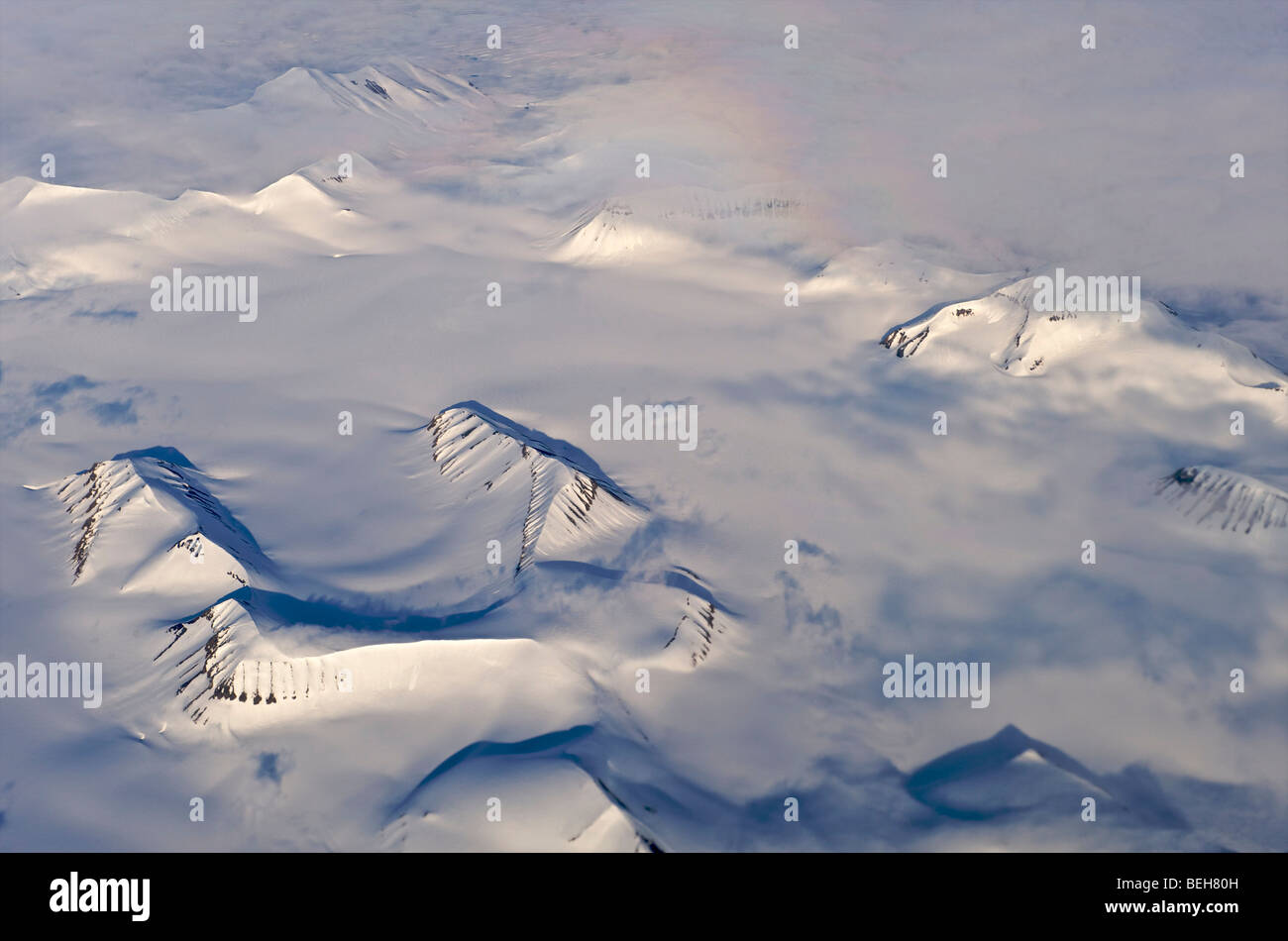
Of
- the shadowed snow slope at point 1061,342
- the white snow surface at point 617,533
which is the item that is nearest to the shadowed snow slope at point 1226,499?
the white snow surface at point 617,533

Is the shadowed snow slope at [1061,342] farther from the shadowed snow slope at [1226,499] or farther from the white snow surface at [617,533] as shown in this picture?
the shadowed snow slope at [1226,499]

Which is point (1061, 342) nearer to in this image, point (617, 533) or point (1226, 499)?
point (1226, 499)

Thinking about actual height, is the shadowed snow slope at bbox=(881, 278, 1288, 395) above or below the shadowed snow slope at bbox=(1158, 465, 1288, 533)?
above

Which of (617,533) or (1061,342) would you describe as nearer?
(617,533)

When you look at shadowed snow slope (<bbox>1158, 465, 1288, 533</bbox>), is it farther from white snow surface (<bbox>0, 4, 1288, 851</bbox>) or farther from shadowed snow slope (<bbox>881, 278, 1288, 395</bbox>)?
shadowed snow slope (<bbox>881, 278, 1288, 395</bbox>)

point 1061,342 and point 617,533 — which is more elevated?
point 1061,342

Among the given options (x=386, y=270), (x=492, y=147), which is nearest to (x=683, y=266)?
(x=386, y=270)

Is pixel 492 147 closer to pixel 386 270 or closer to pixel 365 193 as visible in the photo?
pixel 365 193

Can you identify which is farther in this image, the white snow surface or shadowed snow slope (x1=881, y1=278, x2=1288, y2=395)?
shadowed snow slope (x1=881, y1=278, x2=1288, y2=395)

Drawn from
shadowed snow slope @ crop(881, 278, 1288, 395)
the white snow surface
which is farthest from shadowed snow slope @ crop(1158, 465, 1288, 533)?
shadowed snow slope @ crop(881, 278, 1288, 395)

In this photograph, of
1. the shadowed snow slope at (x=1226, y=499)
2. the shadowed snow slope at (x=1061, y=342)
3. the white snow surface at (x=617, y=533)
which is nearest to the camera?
the white snow surface at (x=617, y=533)

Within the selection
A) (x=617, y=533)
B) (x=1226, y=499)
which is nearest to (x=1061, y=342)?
(x=1226, y=499)
